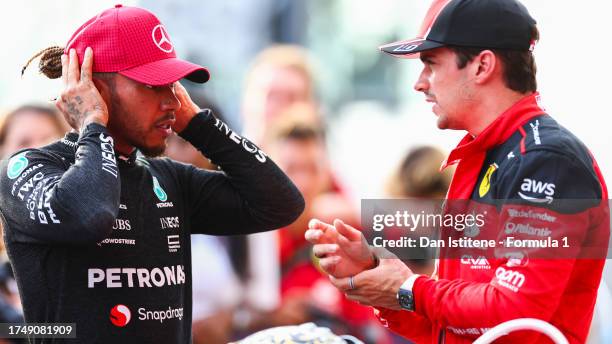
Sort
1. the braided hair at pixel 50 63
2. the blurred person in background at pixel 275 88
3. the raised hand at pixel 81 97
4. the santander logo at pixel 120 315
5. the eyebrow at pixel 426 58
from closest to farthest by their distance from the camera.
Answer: the santander logo at pixel 120 315, the raised hand at pixel 81 97, the eyebrow at pixel 426 58, the braided hair at pixel 50 63, the blurred person in background at pixel 275 88

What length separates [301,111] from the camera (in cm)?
576

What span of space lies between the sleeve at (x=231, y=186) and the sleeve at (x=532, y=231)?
2.95 feet

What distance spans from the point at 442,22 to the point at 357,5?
9510 mm

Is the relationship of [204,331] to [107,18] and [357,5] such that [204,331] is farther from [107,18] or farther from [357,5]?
[357,5]

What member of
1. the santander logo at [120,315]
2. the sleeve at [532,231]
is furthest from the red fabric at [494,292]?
the santander logo at [120,315]

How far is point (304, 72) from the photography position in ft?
20.9

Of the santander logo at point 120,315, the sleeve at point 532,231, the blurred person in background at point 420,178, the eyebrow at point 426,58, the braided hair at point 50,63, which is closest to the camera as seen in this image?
the sleeve at point 532,231

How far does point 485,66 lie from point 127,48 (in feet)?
3.89

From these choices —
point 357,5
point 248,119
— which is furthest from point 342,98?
point 248,119

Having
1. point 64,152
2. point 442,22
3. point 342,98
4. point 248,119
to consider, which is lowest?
point 342,98

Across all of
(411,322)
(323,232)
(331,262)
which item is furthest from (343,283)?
(411,322)

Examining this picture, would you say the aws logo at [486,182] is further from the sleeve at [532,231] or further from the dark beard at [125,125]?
the dark beard at [125,125]

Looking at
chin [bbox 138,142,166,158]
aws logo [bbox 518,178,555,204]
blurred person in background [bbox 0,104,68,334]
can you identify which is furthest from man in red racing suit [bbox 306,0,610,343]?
blurred person in background [bbox 0,104,68,334]

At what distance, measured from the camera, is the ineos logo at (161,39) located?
3.22 meters
